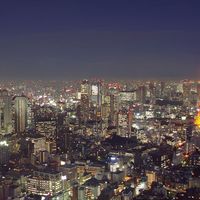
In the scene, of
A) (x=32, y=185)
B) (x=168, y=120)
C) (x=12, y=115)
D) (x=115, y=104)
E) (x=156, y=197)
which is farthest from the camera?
(x=115, y=104)

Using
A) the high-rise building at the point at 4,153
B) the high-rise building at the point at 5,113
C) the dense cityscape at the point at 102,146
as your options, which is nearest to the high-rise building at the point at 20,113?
the dense cityscape at the point at 102,146

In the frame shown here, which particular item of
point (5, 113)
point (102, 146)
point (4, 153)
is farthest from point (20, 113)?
point (4, 153)

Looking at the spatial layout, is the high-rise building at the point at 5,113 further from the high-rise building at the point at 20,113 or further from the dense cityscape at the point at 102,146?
the high-rise building at the point at 20,113

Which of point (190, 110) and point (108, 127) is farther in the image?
point (190, 110)

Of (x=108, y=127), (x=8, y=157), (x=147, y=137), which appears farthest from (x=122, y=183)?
(x=108, y=127)

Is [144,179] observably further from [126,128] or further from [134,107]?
[134,107]

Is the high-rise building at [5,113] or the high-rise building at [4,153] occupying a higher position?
the high-rise building at [5,113]

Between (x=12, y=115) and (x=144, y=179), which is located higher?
(x=12, y=115)

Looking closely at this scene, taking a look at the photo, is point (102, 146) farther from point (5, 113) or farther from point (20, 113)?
point (5, 113)
